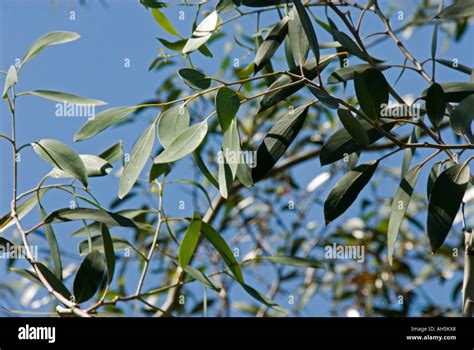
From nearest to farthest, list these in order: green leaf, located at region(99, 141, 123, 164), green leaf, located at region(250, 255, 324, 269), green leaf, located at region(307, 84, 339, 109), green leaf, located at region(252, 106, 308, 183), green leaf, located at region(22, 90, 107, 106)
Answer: green leaf, located at region(307, 84, 339, 109) → green leaf, located at region(252, 106, 308, 183) → green leaf, located at region(22, 90, 107, 106) → green leaf, located at region(99, 141, 123, 164) → green leaf, located at region(250, 255, 324, 269)

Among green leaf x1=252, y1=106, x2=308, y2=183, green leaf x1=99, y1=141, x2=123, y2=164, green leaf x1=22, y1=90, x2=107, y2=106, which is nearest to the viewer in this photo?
green leaf x1=252, y1=106, x2=308, y2=183

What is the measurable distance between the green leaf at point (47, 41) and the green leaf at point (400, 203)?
0.51 metres

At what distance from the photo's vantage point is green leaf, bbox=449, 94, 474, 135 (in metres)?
0.94

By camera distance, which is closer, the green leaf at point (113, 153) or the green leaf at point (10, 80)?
the green leaf at point (10, 80)

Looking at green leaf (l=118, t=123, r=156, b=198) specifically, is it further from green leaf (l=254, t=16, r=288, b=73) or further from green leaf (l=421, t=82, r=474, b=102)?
green leaf (l=421, t=82, r=474, b=102)

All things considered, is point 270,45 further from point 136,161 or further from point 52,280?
point 52,280

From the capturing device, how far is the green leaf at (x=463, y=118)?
939 mm

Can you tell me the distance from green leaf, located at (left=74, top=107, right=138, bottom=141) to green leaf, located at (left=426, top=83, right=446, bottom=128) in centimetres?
39

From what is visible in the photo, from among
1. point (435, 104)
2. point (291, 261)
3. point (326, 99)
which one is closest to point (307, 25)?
point (326, 99)

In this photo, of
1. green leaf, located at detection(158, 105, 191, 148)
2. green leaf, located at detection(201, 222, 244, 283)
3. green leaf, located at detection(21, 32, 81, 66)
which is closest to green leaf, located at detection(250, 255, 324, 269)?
green leaf, located at detection(201, 222, 244, 283)

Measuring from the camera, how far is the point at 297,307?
2471 mm

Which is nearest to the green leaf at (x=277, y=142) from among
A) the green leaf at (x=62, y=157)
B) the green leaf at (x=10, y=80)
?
the green leaf at (x=62, y=157)

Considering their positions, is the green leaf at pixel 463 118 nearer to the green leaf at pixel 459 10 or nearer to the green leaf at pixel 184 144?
the green leaf at pixel 459 10

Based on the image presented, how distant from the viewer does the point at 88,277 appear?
1014 millimetres
